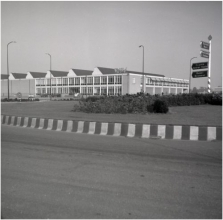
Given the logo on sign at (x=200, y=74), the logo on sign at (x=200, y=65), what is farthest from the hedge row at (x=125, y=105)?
the logo on sign at (x=200, y=65)

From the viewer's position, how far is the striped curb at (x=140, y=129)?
10633mm

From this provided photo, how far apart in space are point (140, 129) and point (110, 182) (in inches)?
260

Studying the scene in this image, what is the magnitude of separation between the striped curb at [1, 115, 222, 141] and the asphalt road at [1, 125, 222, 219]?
207 centimetres

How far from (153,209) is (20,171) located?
319 cm

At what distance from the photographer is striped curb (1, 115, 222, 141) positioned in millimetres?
10633

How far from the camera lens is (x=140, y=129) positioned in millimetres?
11664

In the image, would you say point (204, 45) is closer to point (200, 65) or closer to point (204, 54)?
point (204, 54)

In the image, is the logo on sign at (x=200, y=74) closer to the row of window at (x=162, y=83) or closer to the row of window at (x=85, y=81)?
the row of window at (x=85, y=81)

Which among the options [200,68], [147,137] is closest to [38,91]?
[200,68]

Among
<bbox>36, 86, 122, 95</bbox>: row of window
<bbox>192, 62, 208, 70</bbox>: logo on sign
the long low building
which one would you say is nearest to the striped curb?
<bbox>192, 62, 208, 70</bbox>: logo on sign

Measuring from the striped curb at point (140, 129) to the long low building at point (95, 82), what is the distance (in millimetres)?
57231

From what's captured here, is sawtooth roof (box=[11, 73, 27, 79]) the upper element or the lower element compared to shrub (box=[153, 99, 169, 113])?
upper

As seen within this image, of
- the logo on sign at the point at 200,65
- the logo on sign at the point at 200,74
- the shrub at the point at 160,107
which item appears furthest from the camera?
the logo on sign at the point at 200,74

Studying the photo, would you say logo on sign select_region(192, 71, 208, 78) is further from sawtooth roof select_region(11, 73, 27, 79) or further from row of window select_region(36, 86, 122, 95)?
sawtooth roof select_region(11, 73, 27, 79)
